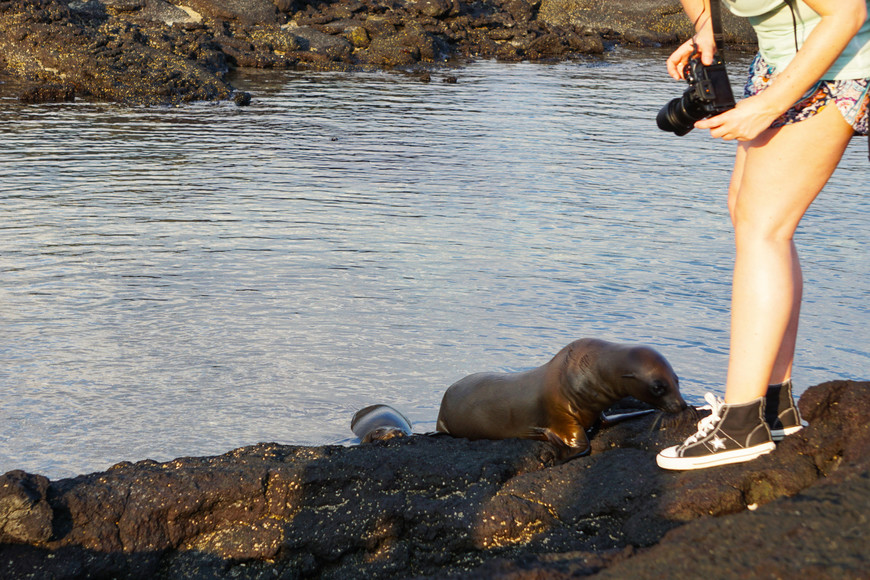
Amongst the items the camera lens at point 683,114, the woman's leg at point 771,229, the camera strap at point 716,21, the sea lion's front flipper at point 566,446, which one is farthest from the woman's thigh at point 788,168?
the sea lion's front flipper at point 566,446

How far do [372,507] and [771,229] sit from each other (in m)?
1.79

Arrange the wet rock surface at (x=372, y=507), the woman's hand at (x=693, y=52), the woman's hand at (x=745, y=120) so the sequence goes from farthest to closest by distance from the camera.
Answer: the woman's hand at (x=693, y=52) < the wet rock surface at (x=372, y=507) < the woman's hand at (x=745, y=120)

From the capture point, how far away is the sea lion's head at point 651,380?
404 centimetres

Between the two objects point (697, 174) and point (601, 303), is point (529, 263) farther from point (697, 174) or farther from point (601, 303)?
point (697, 174)

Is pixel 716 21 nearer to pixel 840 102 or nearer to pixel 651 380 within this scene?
pixel 840 102

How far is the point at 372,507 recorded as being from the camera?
3490 mm

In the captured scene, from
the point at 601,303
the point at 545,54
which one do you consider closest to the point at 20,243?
the point at 601,303

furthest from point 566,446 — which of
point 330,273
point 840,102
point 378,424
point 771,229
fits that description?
point 330,273

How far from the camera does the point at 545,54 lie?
1160 inches

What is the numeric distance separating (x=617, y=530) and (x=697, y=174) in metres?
9.73

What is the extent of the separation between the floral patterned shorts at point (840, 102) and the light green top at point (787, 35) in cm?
3

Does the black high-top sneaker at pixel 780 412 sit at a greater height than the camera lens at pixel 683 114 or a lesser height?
lesser

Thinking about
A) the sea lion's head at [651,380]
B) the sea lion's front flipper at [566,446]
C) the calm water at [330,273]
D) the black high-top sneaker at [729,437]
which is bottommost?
the calm water at [330,273]

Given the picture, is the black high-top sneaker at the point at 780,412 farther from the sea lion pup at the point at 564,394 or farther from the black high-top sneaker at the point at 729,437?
the sea lion pup at the point at 564,394
